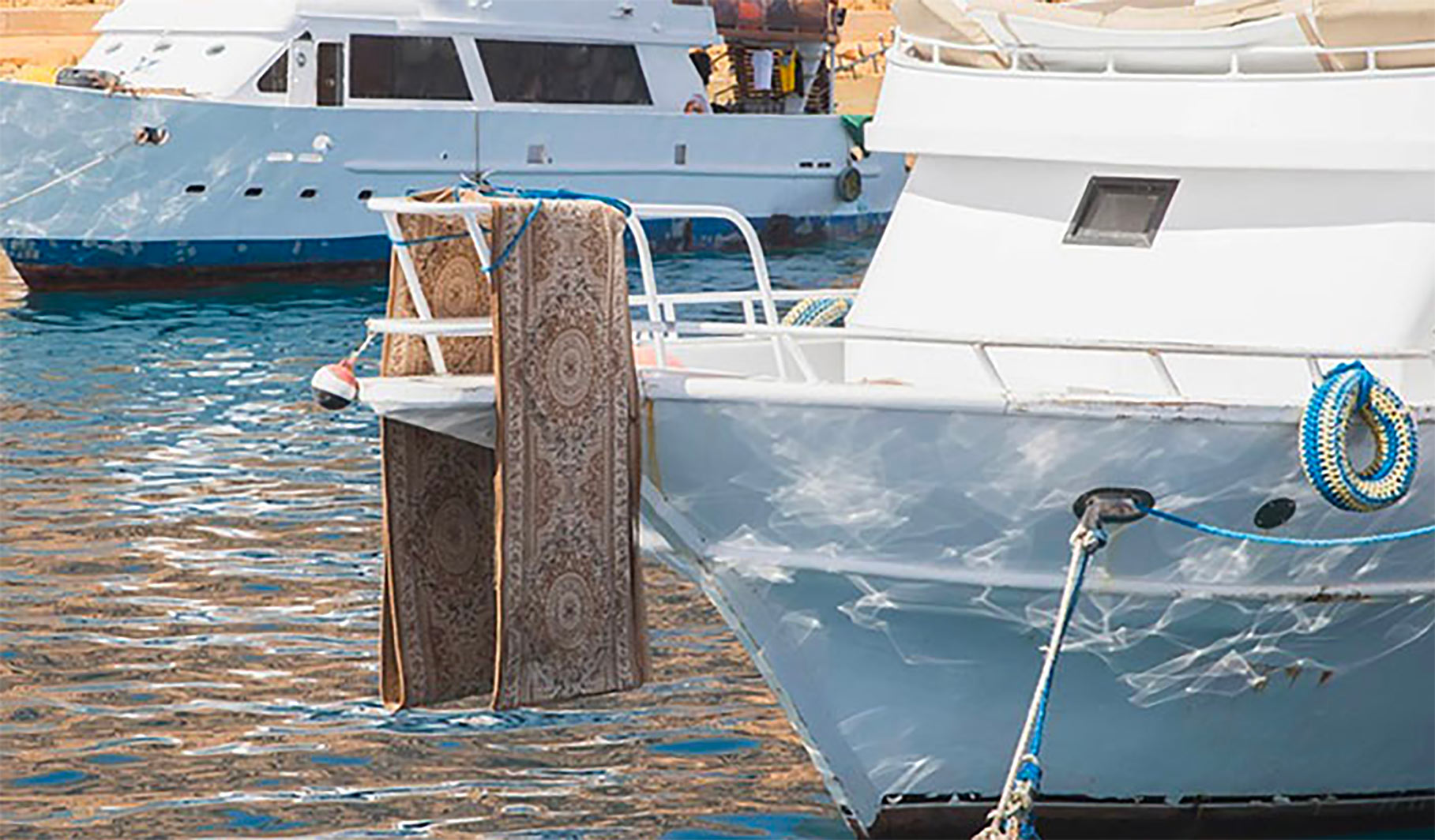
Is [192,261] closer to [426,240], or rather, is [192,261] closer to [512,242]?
[426,240]

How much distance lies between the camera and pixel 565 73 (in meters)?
29.8

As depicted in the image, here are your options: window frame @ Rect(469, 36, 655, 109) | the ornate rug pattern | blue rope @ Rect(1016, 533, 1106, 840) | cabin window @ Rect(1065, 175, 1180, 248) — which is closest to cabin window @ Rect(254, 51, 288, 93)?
window frame @ Rect(469, 36, 655, 109)

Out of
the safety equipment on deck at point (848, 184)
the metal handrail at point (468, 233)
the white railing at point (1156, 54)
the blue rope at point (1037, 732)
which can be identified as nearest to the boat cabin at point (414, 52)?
the safety equipment on deck at point (848, 184)

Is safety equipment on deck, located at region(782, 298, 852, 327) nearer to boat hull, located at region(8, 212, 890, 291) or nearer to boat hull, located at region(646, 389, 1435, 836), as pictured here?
boat hull, located at region(646, 389, 1435, 836)

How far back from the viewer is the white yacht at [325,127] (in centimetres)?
2588

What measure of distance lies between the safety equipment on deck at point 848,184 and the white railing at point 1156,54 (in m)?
23.8

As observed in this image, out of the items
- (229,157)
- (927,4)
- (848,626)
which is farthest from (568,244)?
(229,157)

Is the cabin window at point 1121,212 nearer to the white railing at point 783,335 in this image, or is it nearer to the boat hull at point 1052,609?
the white railing at point 783,335

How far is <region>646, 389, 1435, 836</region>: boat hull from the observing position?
7.92 m

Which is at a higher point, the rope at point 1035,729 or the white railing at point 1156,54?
the white railing at point 1156,54

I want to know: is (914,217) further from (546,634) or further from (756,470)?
(546,634)

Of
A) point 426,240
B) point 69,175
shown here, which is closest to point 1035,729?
point 426,240

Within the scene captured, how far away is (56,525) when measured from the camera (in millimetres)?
14039

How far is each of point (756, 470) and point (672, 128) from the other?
23.1 meters
